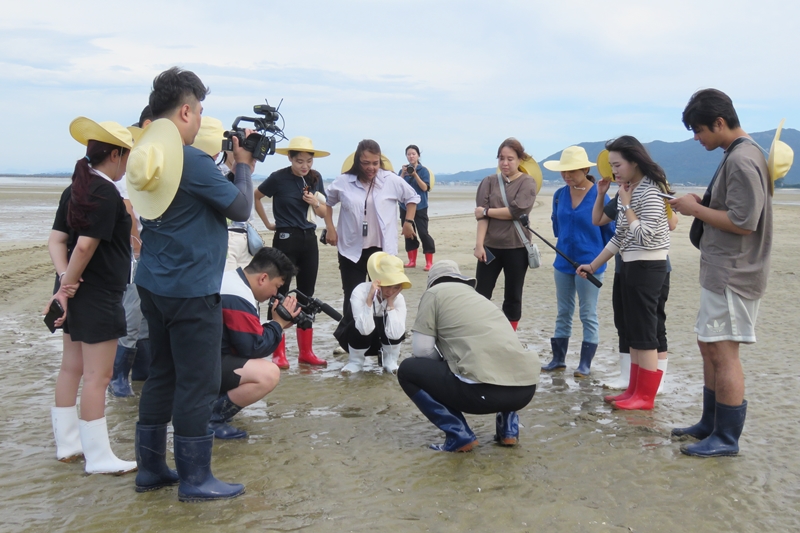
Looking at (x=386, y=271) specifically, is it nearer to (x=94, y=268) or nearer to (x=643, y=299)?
(x=643, y=299)

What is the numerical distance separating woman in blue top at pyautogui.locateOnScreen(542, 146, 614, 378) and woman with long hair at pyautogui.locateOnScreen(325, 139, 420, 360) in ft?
4.72

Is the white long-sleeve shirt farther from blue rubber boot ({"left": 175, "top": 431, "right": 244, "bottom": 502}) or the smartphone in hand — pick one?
the smartphone in hand

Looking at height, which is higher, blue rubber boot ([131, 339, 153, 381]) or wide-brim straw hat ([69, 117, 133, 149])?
wide-brim straw hat ([69, 117, 133, 149])

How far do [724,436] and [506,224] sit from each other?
267cm

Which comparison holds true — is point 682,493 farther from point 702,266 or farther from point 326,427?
point 326,427

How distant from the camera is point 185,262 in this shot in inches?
123

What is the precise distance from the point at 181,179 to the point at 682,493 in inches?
117

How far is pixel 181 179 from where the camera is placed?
122 inches

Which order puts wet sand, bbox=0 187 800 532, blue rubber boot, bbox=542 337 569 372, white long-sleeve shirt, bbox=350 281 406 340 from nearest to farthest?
wet sand, bbox=0 187 800 532 < white long-sleeve shirt, bbox=350 281 406 340 < blue rubber boot, bbox=542 337 569 372

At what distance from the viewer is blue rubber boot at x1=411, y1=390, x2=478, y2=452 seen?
13.1 feet

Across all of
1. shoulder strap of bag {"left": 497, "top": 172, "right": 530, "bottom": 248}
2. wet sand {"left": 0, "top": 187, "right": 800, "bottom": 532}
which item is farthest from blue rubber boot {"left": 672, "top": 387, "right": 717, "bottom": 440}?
shoulder strap of bag {"left": 497, "top": 172, "right": 530, "bottom": 248}

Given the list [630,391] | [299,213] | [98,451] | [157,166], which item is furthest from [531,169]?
[98,451]

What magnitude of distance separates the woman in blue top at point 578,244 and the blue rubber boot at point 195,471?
3.37 m

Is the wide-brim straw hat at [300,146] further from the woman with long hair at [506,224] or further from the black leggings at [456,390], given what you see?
the black leggings at [456,390]
